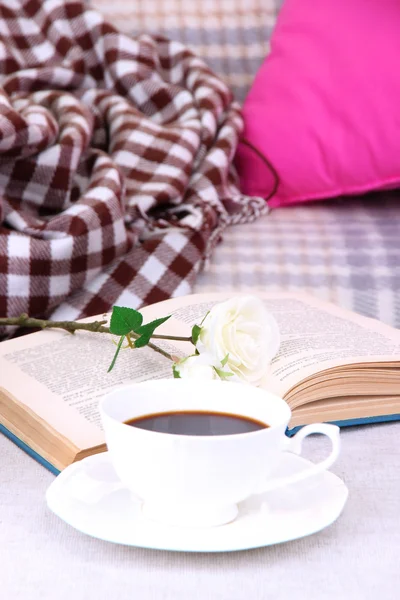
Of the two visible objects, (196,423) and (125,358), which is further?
(125,358)

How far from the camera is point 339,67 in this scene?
4.50 feet

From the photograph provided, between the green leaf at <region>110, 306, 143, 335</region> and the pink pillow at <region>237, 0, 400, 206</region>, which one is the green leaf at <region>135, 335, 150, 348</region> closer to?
the green leaf at <region>110, 306, 143, 335</region>

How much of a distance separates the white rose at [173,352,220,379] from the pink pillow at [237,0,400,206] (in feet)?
2.62

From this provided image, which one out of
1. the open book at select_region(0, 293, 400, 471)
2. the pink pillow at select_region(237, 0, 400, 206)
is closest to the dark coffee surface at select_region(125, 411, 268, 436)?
the open book at select_region(0, 293, 400, 471)

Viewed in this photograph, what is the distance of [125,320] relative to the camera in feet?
2.22

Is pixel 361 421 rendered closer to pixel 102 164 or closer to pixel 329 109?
pixel 102 164

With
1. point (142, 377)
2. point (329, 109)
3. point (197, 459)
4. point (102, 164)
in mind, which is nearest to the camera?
point (197, 459)

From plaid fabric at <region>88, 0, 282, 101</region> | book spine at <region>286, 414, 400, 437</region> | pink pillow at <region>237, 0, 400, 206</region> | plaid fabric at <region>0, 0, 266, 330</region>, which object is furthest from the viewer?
plaid fabric at <region>88, 0, 282, 101</region>

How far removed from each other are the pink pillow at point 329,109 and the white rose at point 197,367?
31.5 inches

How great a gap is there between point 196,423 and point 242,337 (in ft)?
0.48

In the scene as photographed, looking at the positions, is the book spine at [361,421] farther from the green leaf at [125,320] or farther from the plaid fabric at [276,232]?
the plaid fabric at [276,232]

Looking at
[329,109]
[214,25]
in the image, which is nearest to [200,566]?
[329,109]

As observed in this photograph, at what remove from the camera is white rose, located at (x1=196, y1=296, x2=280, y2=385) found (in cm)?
66

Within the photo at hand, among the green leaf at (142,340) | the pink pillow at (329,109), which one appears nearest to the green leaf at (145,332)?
the green leaf at (142,340)
